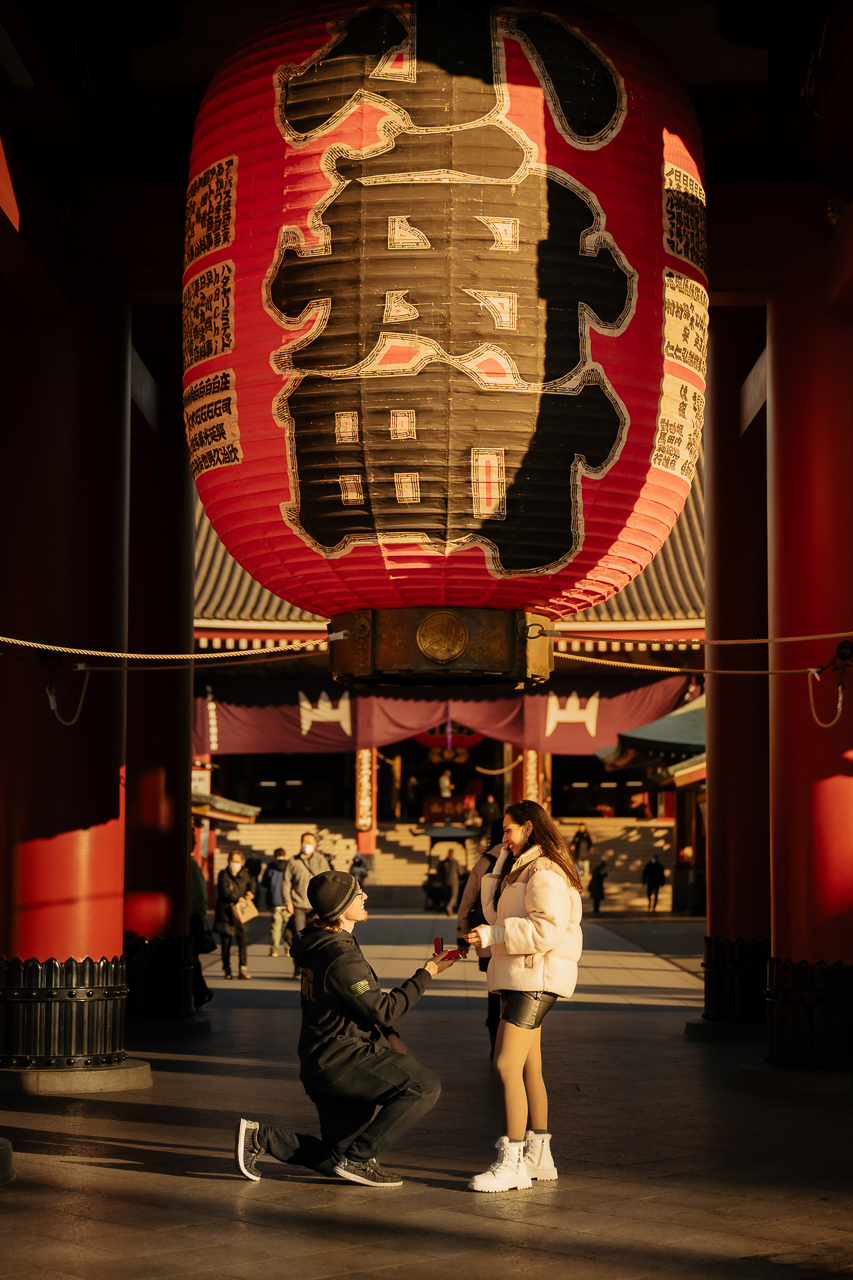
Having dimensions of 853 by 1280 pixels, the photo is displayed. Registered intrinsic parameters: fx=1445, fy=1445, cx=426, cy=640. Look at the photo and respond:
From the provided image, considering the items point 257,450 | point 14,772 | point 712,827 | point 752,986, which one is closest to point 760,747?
point 712,827

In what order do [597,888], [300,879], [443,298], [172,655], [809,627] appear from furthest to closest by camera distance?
[597,888]
[300,879]
[809,627]
[172,655]
[443,298]

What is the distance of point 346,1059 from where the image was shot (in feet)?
17.7

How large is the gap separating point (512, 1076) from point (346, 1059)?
64 cm

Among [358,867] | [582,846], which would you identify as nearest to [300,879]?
[358,867]

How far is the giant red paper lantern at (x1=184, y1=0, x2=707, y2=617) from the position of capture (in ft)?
17.1

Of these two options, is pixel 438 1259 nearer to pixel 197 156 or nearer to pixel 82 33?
pixel 197 156

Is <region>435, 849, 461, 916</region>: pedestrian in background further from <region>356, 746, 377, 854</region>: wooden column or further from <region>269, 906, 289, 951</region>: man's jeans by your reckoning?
<region>269, 906, 289, 951</region>: man's jeans

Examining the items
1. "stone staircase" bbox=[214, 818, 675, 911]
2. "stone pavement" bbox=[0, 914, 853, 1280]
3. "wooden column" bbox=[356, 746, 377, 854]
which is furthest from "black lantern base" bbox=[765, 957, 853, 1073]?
"stone staircase" bbox=[214, 818, 675, 911]

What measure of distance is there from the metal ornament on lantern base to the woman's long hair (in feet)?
1.72

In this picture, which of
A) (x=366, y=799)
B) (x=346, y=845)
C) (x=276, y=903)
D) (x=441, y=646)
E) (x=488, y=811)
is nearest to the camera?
(x=441, y=646)

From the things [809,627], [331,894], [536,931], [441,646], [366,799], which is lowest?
[536,931]

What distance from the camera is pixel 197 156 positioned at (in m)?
5.91

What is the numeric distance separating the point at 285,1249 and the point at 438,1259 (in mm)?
499

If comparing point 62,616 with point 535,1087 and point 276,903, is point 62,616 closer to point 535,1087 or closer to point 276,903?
point 535,1087
